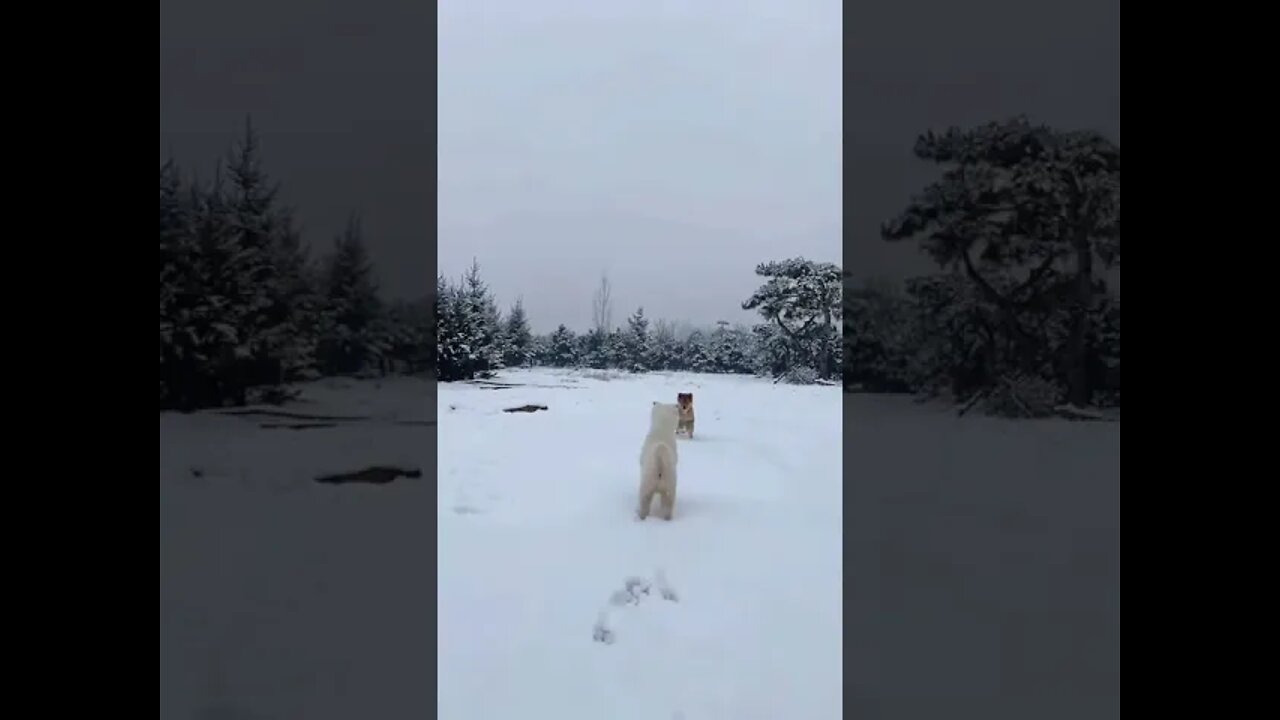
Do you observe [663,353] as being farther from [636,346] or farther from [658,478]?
[658,478]

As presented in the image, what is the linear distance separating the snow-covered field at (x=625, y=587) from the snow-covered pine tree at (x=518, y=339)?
19227 mm

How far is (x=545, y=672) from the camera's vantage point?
6.66ft

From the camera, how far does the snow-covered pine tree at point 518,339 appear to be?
24.9 metres

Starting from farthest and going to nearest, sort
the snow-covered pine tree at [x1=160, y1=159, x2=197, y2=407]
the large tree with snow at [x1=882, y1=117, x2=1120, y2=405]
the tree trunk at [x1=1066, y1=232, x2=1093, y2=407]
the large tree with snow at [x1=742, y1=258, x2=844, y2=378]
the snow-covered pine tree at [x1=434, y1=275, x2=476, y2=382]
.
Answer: the large tree with snow at [x1=742, y1=258, x2=844, y2=378], the snow-covered pine tree at [x1=434, y1=275, x2=476, y2=382], the tree trunk at [x1=1066, y1=232, x2=1093, y2=407], the large tree with snow at [x1=882, y1=117, x2=1120, y2=405], the snow-covered pine tree at [x1=160, y1=159, x2=197, y2=407]

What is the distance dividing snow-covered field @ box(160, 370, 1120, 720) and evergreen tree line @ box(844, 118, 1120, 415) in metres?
4.59

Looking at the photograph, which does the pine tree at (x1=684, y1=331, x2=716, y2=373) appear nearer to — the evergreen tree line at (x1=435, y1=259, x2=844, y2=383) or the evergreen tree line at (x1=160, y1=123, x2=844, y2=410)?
the evergreen tree line at (x1=435, y1=259, x2=844, y2=383)

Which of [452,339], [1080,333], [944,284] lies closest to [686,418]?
→ [944,284]

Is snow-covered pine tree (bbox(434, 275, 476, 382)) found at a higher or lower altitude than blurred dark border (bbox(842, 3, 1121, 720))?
higher

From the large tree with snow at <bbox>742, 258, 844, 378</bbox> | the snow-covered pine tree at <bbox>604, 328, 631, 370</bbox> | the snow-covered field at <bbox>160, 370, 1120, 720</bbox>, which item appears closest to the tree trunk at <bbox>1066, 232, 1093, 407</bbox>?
the snow-covered field at <bbox>160, 370, 1120, 720</bbox>

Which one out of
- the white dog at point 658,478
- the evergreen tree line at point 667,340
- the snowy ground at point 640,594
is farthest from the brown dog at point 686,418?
the evergreen tree line at point 667,340

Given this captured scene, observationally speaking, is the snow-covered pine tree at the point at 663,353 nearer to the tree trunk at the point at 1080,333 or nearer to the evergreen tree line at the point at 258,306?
the evergreen tree line at the point at 258,306

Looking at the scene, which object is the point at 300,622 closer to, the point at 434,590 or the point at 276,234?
the point at 434,590

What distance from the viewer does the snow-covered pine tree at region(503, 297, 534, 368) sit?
982 inches
